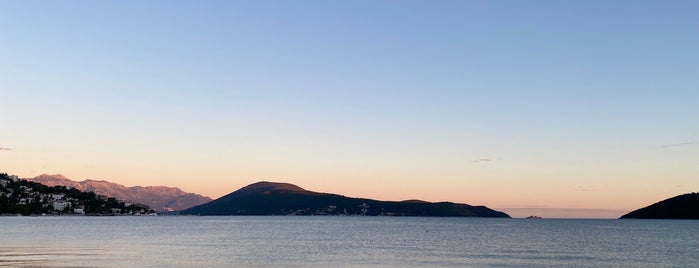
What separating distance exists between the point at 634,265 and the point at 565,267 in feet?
45.6

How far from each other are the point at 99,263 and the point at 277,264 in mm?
22033

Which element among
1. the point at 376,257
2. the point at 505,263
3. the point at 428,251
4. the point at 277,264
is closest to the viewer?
the point at 277,264

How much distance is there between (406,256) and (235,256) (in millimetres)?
26365

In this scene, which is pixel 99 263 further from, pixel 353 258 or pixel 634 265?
pixel 634 265

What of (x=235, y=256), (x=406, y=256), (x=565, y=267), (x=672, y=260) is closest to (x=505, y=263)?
(x=565, y=267)

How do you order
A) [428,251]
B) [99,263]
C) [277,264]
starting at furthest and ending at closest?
[428,251], [277,264], [99,263]

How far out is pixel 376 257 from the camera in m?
95.4

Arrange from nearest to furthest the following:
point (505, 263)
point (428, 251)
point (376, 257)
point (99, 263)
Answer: point (99, 263)
point (505, 263)
point (376, 257)
point (428, 251)

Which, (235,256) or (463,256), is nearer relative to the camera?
(235,256)

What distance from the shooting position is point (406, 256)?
9812 centimetres

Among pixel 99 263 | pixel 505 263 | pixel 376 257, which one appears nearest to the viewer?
pixel 99 263

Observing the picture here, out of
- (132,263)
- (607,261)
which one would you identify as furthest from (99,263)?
(607,261)

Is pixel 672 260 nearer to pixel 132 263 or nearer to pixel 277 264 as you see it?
pixel 277 264

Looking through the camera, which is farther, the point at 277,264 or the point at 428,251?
the point at 428,251
